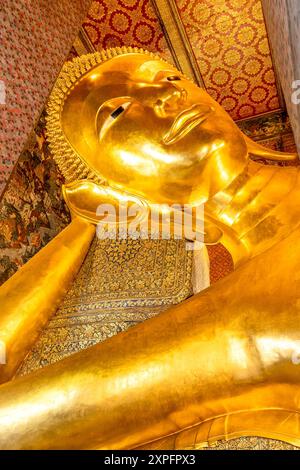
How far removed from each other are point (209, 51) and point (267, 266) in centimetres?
232

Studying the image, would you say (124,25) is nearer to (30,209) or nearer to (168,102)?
(30,209)

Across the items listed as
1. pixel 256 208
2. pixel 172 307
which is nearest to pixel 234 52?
pixel 256 208

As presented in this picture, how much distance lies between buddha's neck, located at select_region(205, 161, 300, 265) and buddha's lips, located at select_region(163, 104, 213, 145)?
0.22 meters

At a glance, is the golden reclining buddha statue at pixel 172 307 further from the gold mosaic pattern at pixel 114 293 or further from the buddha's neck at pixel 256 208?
the gold mosaic pattern at pixel 114 293

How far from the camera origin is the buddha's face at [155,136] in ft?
4.63

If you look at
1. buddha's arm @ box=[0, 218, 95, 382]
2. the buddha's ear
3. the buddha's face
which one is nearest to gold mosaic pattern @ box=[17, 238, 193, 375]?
buddha's arm @ box=[0, 218, 95, 382]

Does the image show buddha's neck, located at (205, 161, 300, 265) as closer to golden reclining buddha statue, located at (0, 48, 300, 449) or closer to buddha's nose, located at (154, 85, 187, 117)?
golden reclining buddha statue, located at (0, 48, 300, 449)

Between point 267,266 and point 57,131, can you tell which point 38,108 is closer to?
point 57,131

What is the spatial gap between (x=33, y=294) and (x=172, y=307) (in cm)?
42

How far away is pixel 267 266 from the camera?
1.14 metres

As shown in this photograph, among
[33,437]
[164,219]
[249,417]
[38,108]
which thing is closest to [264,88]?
[164,219]

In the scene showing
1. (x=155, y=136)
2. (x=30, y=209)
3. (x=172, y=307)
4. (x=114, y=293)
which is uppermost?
(x=30, y=209)

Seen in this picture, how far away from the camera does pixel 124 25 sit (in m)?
2.88

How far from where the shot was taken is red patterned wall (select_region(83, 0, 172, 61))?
2.77m
